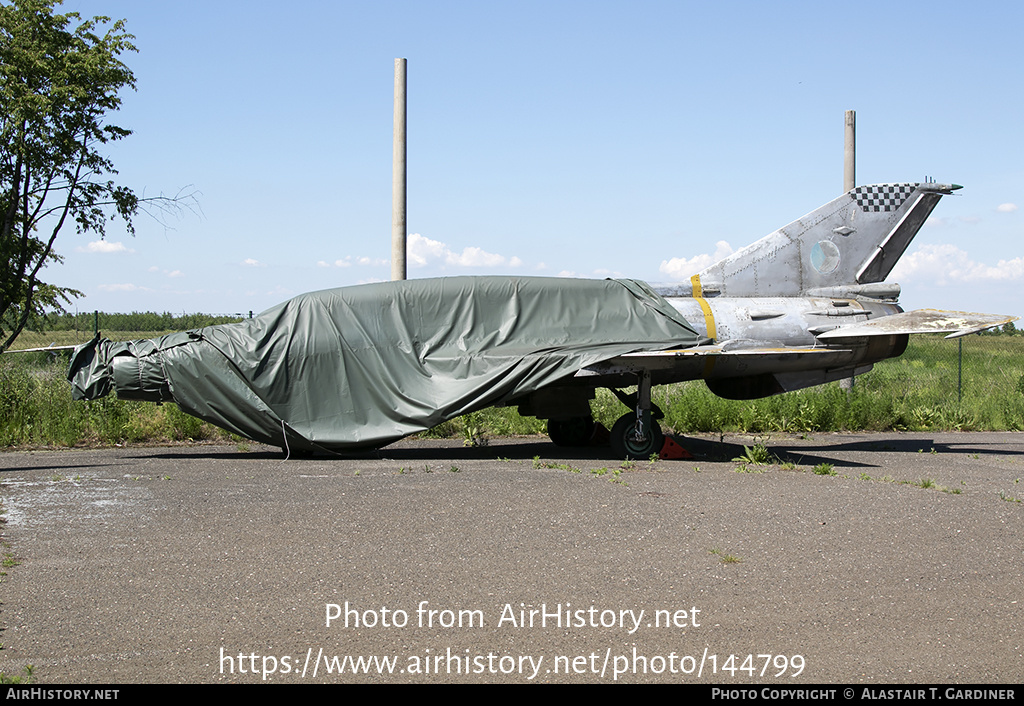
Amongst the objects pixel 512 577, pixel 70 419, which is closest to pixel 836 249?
pixel 512 577

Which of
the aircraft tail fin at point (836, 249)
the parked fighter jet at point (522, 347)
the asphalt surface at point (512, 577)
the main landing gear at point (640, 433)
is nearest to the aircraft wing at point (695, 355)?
the parked fighter jet at point (522, 347)

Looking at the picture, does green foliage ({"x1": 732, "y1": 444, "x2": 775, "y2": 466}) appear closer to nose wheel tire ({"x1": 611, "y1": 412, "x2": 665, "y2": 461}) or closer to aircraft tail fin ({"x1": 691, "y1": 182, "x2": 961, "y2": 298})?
nose wheel tire ({"x1": 611, "y1": 412, "x2": 665, "y2": 461})

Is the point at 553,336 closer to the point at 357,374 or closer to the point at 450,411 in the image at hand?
the point at 450,411

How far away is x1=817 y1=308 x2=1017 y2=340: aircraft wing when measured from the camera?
38.8ft

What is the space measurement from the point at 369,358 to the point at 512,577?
6268mm

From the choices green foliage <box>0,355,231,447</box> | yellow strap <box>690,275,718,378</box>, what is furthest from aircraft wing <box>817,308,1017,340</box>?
green foliage <box>0,355,231,447</box>

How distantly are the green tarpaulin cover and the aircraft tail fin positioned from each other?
5.81ft

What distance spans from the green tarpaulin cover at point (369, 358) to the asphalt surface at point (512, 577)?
1.35 meters

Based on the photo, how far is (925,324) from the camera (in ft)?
39.7

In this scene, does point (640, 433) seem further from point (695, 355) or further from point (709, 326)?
point (709, 326)

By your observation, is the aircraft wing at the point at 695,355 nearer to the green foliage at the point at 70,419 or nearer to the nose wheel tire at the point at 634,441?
the nose wheel tire at the point at 634,441

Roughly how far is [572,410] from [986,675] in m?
8.25
